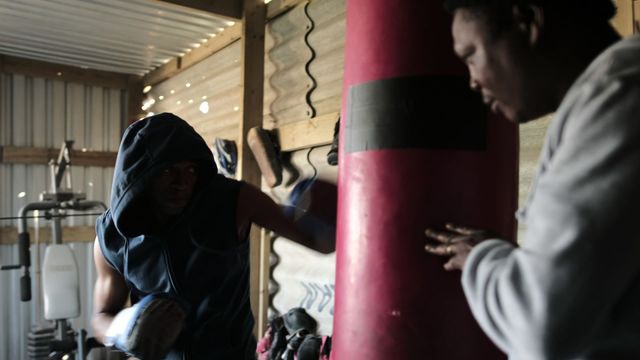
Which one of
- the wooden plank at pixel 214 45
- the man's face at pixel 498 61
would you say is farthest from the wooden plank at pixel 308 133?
the man's face at pixel 498 61

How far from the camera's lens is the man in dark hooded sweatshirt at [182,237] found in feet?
6.62

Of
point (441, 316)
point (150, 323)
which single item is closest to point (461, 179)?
point (441, 316)

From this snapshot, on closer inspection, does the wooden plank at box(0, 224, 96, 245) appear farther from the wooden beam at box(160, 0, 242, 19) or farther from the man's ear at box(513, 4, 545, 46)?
the man's ear at box(513, 4, 545, 46)

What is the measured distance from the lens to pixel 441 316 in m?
1.19

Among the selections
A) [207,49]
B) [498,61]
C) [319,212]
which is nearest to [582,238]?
[498,61]

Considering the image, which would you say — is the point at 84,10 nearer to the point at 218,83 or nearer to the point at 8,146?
the point at 218,83

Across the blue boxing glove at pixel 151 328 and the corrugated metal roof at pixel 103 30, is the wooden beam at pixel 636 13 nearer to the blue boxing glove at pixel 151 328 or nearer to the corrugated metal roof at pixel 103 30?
the blue boxing glove at pixel 151 328

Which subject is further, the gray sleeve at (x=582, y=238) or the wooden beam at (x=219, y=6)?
the wooden beam at (x=219, y=6)

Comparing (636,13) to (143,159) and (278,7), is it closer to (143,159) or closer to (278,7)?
(143,159)

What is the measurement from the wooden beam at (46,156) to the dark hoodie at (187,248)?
5.57 meters

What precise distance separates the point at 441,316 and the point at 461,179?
0.31 m

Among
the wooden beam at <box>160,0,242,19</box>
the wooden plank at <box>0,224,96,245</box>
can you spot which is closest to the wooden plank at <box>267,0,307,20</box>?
the wooden beam at <box>160,0,242,19</box>

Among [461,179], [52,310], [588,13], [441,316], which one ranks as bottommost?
[52,310]

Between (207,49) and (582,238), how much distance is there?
5.63m
